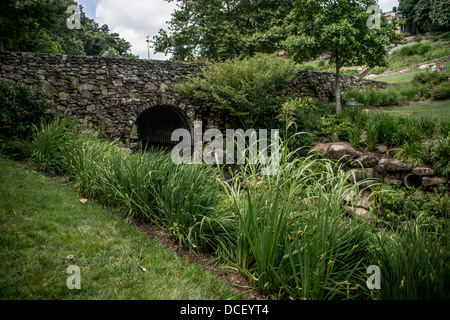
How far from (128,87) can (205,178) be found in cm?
784

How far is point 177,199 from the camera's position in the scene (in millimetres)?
3602

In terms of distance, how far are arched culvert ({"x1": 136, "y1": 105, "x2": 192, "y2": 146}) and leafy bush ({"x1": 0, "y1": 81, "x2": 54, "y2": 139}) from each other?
4.67 m


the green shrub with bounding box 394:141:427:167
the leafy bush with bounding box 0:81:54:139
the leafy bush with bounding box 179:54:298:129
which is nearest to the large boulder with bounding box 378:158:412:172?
the green shrub with bounding box 394:141:427:167

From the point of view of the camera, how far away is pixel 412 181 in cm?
655

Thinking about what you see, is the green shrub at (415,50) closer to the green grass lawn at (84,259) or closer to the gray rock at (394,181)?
the gray rock at (394,181)

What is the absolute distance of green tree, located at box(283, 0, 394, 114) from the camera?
9.13 metres

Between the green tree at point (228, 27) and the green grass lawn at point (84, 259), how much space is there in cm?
1345

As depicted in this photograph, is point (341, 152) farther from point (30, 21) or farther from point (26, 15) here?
point (26, 15)

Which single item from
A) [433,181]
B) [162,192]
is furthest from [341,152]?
[162,192]
